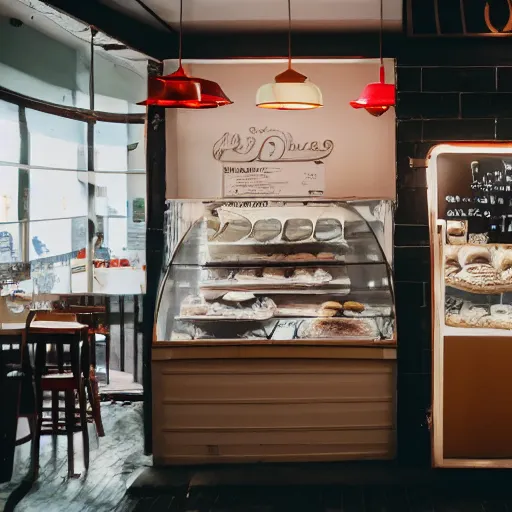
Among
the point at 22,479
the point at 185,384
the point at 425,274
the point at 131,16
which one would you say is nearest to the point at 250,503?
the point at 185,384

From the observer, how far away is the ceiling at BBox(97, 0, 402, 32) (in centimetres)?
496

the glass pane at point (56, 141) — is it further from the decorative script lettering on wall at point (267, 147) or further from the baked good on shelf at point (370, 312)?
the baked good on shelf at point (370, 312)

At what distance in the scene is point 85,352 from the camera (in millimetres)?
5734

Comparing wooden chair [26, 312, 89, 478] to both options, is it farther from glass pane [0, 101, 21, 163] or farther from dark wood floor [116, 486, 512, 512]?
glass pane [0, 101, 21, 163]

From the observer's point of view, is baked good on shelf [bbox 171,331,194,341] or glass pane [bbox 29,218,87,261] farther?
glass pane [bbox 29,218,87,261]

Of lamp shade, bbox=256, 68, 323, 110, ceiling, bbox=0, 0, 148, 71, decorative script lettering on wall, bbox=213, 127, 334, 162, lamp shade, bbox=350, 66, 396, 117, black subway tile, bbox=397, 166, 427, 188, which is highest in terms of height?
ceiling, bbox=0, 0, 148, 71

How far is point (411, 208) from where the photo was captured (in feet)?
17.6

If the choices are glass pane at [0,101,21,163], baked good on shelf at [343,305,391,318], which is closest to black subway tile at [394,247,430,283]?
baked good on shelf at [343,305,391,318]

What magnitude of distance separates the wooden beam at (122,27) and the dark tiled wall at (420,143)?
1672 millimetres

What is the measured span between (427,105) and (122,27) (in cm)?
213

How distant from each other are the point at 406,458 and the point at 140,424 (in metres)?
2.46

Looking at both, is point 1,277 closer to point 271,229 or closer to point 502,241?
point 271,229

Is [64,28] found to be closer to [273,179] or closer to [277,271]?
[273,179]

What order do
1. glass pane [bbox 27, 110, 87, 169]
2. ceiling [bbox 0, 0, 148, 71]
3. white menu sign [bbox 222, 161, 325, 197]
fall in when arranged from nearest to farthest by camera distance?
ceiling [bbox 0, 0, 148, 71] < white menu sign [bbox 222, 161, 325, 197] < glass pane [bbox 27, 110, 87, 169]
